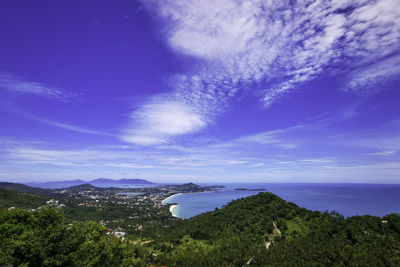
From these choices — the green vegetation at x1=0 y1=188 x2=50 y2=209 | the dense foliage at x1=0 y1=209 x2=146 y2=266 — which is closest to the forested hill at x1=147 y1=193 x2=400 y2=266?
the dense foliage at x1=0 y1=209 x2=146 y2=266

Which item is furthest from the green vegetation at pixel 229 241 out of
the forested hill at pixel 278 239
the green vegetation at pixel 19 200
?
the green vegetation at pixel 19 200

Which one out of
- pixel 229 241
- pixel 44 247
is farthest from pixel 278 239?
pixel 44 247

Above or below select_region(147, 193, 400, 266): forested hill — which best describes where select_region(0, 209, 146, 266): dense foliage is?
above

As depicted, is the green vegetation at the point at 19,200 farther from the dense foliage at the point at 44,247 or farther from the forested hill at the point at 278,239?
the dense foliage at the point at 44,247

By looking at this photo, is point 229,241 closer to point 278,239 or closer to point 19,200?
point 278,239

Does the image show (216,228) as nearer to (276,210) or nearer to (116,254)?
(276,210)

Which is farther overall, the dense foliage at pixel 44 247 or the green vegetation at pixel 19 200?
the green vegetation at pixel 19 200

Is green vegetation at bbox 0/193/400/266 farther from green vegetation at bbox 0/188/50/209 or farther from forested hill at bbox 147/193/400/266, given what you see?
green vegetation at bbox 0/188/50/209

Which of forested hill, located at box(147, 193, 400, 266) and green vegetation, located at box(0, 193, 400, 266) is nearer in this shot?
green vegetation, located at box(0, 193, 400, 266)
